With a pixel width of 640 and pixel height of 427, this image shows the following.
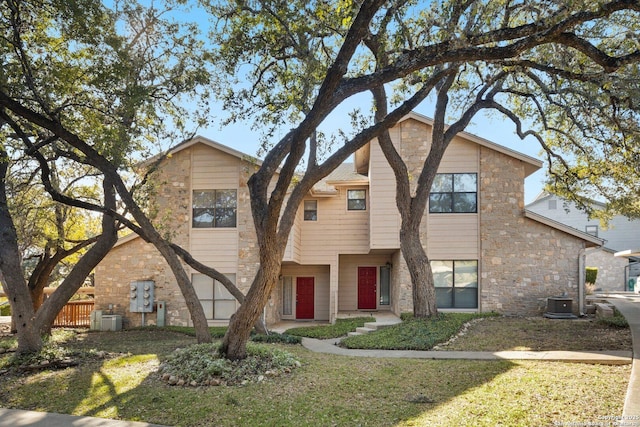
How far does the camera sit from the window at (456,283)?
15.7 meters

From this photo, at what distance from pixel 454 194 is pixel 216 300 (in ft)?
30.4

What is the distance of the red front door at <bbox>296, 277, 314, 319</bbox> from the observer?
1870 cm

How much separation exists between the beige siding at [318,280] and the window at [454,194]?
5.39 metres

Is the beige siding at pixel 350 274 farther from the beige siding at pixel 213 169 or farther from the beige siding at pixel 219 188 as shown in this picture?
the beige siding at pixel 213 169

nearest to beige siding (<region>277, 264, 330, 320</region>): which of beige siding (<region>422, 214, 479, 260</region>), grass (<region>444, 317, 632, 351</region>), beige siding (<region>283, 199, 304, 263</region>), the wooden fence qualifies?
beige siding (<region>283, 199, 304, 263</region>)

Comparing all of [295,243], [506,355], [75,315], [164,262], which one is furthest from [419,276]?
[75,315]

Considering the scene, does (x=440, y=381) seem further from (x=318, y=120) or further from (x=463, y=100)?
(x=463, y=100)

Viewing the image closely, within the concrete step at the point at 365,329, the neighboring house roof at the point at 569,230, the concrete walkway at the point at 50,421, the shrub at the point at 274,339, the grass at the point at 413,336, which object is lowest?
the concrete step at the point at 365,329

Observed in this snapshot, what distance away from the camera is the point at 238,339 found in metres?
8.08

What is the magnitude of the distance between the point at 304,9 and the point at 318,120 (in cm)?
347

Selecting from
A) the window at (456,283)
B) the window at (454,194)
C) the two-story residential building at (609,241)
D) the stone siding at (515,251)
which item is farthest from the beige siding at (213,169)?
the two-story residential building at (609,241)

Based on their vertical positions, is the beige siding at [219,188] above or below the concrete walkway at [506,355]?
above

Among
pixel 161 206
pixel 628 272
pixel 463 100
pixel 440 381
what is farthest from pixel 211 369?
pixel 628 272

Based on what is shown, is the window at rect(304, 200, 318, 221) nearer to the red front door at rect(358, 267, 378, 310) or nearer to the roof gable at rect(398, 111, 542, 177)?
the red front door at rect(358, 267, 378, 310)
